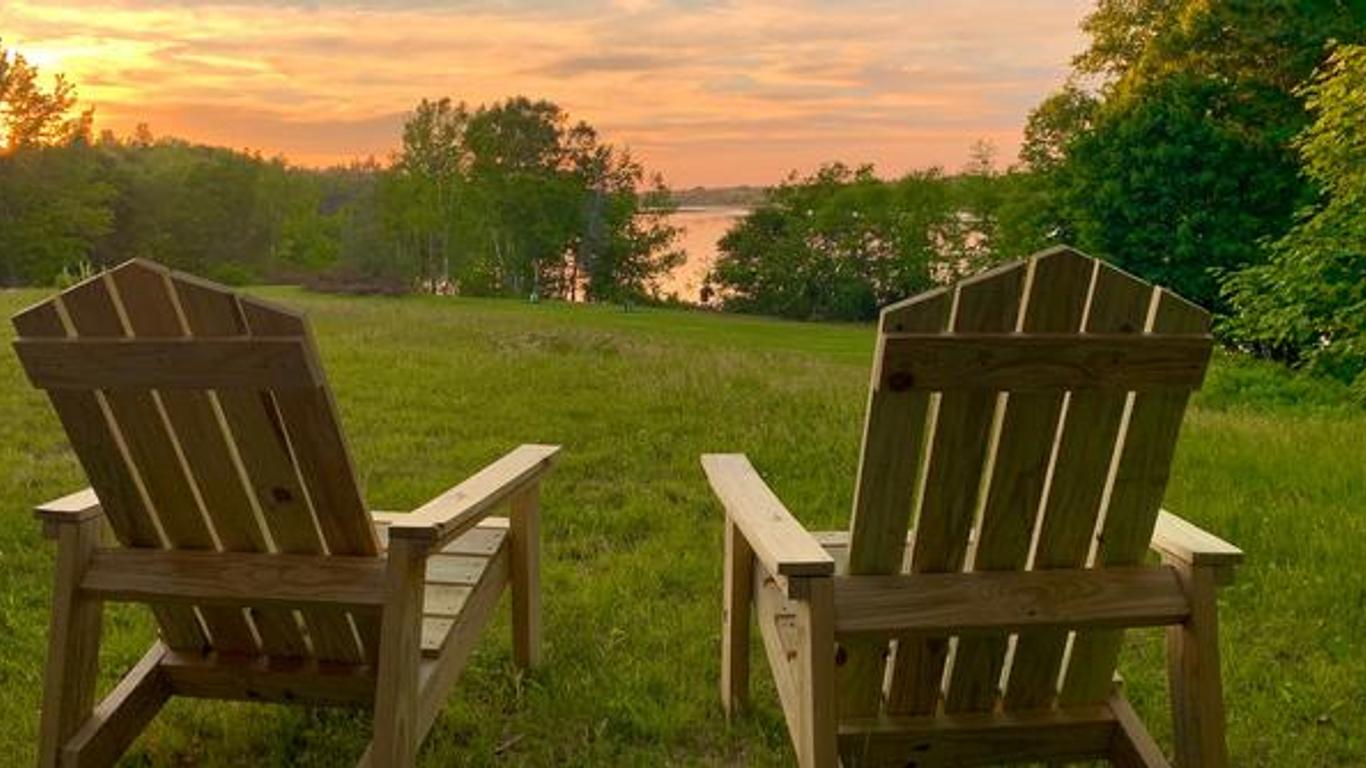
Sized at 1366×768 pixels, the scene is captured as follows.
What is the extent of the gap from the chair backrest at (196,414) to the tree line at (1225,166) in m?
14.9

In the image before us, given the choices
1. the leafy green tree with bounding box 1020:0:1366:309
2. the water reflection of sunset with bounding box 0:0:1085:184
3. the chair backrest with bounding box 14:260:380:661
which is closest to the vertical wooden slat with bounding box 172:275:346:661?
the chair backrest with bounding box 14:260:380:661

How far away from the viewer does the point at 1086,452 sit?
2.35m

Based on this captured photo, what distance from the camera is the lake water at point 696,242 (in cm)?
5741

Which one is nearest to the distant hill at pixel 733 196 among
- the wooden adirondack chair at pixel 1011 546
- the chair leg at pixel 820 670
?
the wooden adirondack chair at pixel 1011 546

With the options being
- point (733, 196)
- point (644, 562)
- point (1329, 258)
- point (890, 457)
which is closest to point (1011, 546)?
point (890, 457)

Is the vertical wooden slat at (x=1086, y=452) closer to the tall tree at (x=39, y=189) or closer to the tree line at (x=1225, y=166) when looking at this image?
the tree line at (x=1225, y=166)

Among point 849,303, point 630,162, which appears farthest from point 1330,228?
point 630,162

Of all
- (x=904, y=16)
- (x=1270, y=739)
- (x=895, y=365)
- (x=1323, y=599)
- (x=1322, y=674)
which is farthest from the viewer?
(x=904, y=16)

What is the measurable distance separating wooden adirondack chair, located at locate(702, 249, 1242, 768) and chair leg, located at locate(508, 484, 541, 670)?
3.32ft

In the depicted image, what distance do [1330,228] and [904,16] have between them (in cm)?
866

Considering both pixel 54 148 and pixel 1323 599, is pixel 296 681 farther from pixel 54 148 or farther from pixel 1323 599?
pixel 54 148

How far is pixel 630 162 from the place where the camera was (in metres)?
61.4

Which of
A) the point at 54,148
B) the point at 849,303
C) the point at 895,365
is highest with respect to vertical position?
the point at 895,365

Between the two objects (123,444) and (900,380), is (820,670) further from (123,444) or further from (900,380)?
(123,444)
